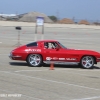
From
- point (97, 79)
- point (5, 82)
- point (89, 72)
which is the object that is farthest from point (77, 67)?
point (5, 82)

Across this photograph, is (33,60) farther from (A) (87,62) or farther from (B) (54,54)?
(A) (87,62)

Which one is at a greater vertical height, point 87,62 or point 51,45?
point 51,45

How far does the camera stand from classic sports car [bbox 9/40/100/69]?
16703 millimetres

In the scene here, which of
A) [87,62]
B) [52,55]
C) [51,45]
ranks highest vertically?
[51,45]

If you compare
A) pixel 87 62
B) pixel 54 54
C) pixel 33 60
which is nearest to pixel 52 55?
pixel 54 54

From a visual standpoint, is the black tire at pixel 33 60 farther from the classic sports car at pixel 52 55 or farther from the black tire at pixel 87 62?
the black tire at pixel 87 62

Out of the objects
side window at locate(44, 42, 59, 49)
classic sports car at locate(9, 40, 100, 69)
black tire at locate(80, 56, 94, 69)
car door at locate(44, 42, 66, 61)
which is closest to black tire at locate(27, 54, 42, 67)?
classic sports car at locate(9, 40, 100, 69)

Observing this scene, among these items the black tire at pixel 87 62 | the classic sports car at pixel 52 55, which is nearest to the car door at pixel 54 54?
the classic sports car at pixel 52 55

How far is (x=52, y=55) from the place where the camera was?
16.8m

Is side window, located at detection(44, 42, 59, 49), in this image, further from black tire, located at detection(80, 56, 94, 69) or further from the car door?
black tire, located at detection(80, 56, 94, 69)

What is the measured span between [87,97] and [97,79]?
369cm

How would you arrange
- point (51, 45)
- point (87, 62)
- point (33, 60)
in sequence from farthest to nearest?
1. point (51, 45)
2. point (87, 62)
3. point (33, 60)

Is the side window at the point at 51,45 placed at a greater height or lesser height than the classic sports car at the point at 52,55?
greater

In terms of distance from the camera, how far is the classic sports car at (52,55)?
16703 mm
